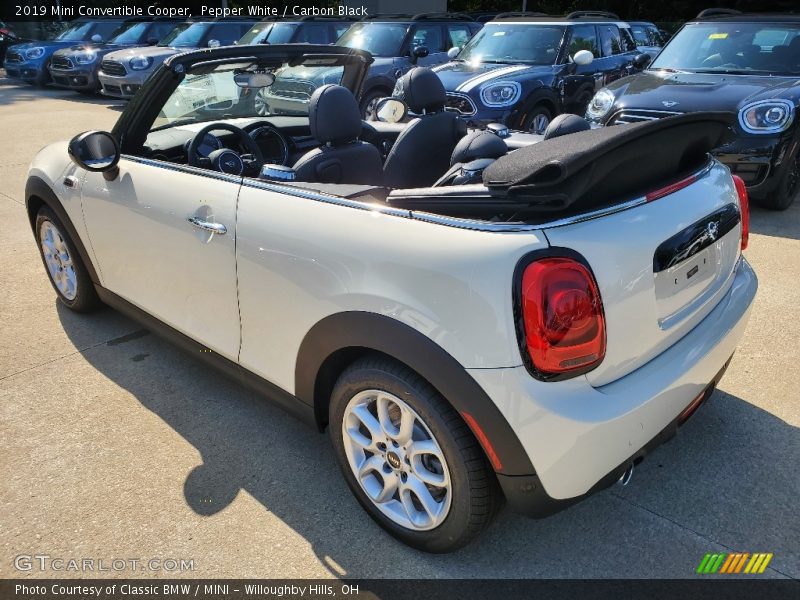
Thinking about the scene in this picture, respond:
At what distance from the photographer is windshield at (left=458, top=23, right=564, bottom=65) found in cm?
809

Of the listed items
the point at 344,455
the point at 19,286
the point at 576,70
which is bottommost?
the point at 19,286

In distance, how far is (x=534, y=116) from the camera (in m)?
7.72

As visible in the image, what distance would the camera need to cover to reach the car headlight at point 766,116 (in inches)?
211

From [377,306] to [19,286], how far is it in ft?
11.7

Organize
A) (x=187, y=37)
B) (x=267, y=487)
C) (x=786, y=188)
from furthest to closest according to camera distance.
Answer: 1. (x=187, y=37)
2. (x=786, y=188)
3. (x=267, y=487)

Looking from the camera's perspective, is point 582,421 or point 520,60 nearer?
point 582,421

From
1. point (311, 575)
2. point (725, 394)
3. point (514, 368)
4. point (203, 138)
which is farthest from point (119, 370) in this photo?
point (725, 394)

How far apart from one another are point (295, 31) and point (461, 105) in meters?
5.74

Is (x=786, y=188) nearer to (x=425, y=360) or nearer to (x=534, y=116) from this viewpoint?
(x=534, y=116)

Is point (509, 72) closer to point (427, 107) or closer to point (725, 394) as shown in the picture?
point (427, 107)

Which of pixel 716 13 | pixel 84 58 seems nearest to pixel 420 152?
pixel 716 13

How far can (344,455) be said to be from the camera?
2299 mm

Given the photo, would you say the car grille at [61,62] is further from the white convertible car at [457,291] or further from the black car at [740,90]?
the white convertible car at [457,291]

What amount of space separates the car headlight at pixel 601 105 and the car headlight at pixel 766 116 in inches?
45.3
